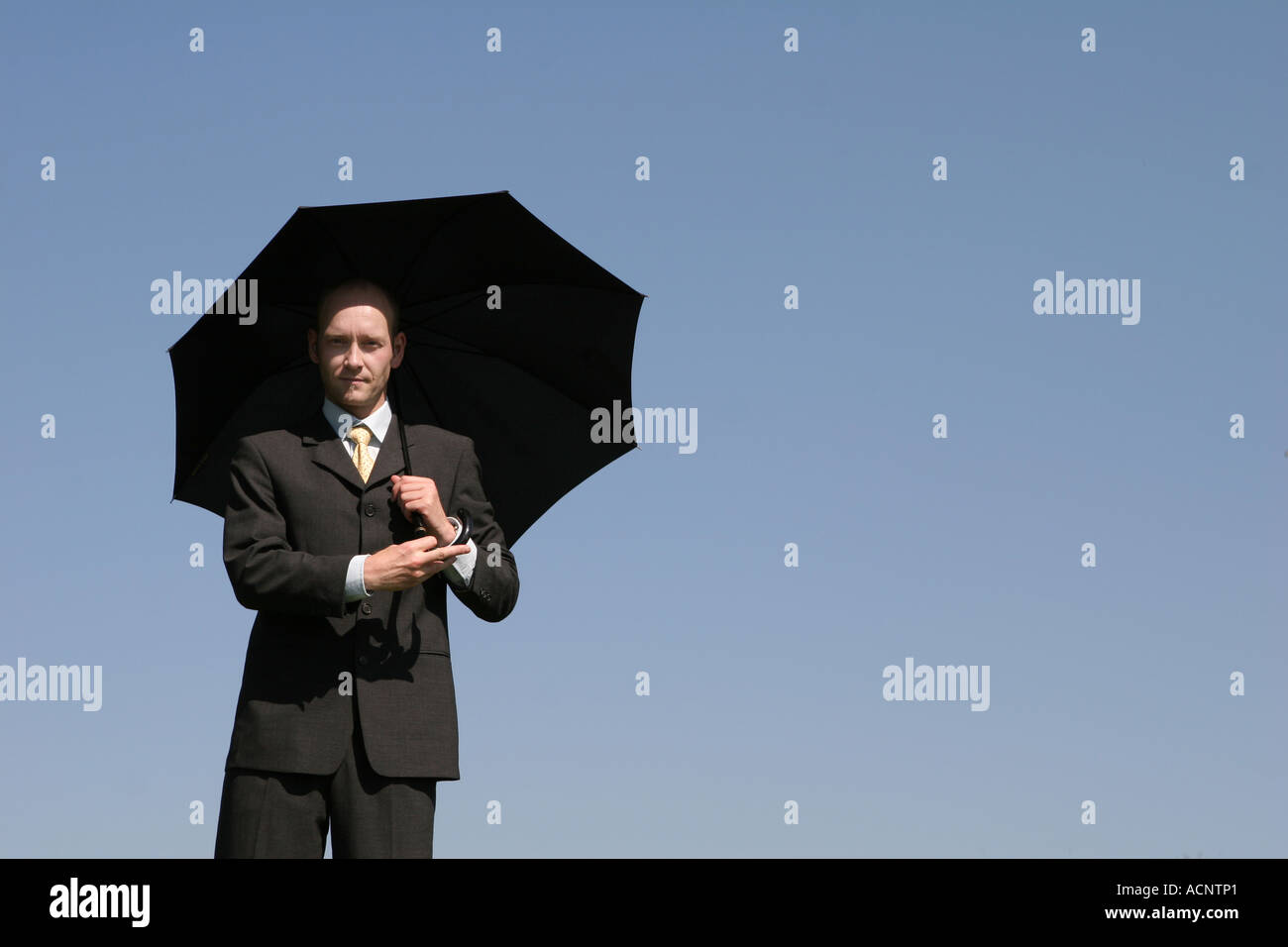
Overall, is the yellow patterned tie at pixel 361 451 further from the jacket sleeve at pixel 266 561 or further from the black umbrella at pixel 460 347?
the jacket sleeve at pixel 266 561

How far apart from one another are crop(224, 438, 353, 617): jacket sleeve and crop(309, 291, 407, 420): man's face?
43 cm

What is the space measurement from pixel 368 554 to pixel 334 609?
0.36 metres

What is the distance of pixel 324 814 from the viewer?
6.52m

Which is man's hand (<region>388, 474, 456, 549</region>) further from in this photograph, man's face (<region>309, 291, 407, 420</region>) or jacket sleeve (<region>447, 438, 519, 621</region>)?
man's face (<region>309, 291, 407, 420</region>)

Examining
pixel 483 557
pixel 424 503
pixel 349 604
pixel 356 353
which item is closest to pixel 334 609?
pixel 349 604

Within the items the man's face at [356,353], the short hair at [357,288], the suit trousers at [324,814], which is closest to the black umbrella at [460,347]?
the short hair at [357,288]

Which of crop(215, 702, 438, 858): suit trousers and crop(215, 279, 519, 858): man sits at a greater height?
crop(215, 279, 519, 858): man

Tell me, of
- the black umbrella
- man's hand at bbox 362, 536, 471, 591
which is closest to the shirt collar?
the black umbrella

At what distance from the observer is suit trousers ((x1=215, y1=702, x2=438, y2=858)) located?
638cm

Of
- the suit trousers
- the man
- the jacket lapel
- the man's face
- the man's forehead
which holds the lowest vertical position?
the suit trousers

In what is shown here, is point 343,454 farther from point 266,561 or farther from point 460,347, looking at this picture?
point 460,347
